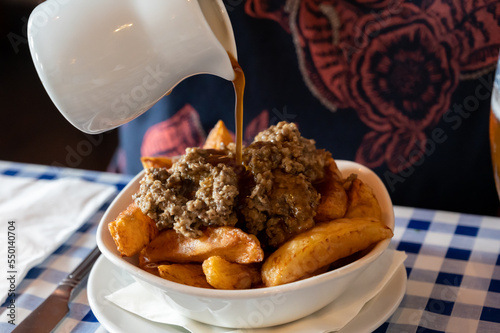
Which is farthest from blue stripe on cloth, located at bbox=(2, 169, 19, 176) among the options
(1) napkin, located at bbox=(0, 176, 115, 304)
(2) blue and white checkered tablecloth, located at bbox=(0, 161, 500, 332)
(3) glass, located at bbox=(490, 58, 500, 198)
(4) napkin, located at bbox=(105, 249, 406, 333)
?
(3) glass, located at bbox=(490, 58, 500, 198)

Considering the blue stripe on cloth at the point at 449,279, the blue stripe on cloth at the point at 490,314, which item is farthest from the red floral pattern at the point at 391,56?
the blue stripe on cloth at the point at 490,314

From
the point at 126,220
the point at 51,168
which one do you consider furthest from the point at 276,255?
the point at 51,168

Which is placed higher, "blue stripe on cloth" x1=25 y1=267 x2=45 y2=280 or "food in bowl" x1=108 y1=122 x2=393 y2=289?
"food in bowl" x1=108 y1=122 x2=393 y2=289

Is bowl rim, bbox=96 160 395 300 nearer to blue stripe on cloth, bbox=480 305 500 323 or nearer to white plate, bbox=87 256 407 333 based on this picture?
white plate, bbox=87 256 407 333

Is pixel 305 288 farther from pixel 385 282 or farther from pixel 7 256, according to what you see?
pixel 7 256

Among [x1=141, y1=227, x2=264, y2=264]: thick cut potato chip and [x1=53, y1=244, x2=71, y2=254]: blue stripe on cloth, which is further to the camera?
[x1=53, y1=244, x2=71, y2=254]: blue stripe on cloth

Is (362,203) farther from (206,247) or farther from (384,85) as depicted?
(384,85)
